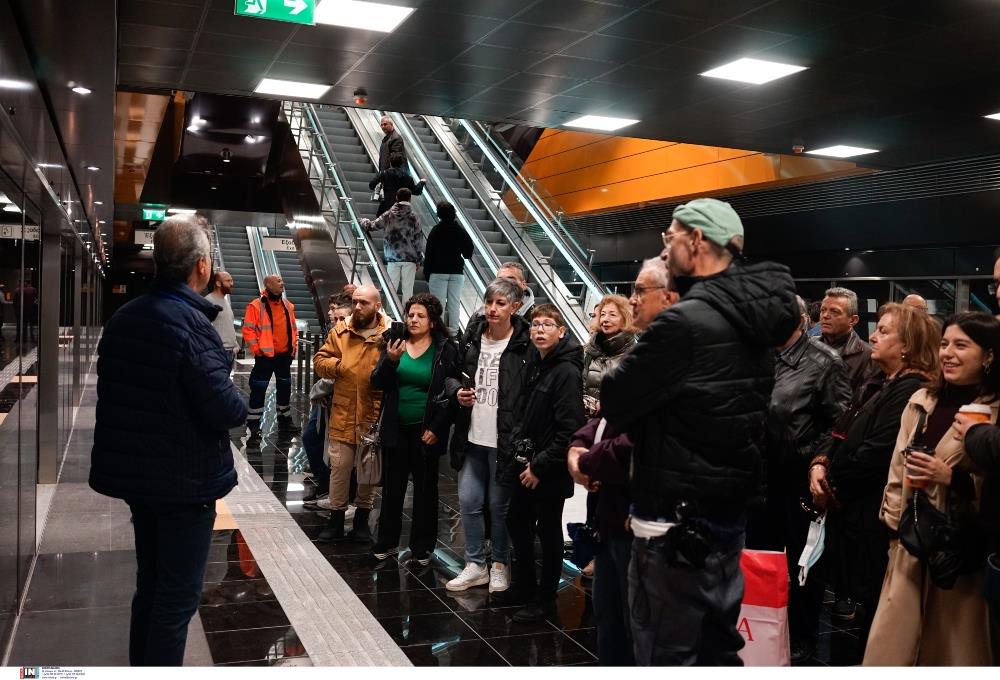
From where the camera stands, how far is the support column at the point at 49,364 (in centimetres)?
741

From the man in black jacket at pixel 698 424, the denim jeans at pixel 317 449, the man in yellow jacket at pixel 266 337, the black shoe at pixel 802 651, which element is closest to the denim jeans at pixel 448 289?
the man in yellow jacket at pixel 266 337

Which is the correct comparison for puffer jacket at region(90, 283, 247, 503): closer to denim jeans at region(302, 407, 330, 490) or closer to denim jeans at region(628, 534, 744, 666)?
denim jeans at region(628, 534, 744, 666)

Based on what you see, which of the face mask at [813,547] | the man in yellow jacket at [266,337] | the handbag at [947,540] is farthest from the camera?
the man in yellow jacket at [266,337]

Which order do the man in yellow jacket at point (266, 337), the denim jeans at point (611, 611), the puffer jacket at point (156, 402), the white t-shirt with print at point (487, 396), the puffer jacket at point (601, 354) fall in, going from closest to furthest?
1. the puffer jacket at point (156, 402)
2. the denim jeans at point (611, 611)
3. the puffer jacket at point (601, 354)
4. the white t-shirt with print at point (487, 396)
5. the man in yellow jacket at point (266, 337)

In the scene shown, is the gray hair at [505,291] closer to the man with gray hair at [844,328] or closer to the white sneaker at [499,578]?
the white sneaker at [499,578]

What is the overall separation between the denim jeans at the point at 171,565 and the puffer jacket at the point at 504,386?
1.90m

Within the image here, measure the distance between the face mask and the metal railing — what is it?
766 cm

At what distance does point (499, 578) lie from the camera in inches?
200

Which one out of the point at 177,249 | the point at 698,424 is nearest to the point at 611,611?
the point at 698,424

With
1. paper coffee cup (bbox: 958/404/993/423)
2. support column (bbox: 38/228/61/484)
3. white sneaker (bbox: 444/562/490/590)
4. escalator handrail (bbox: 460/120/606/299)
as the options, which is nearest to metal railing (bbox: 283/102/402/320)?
escalator handrail (bbox: 460/120/606/299)

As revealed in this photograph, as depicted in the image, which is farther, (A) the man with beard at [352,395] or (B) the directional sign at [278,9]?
(B) the directional sign at [278,9]

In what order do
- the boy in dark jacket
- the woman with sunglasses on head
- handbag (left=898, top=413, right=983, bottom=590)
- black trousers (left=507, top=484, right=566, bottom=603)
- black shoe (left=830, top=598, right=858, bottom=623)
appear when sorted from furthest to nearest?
black shoe (left=830, top=598, right=858, bottom=623), black trousers (left=507, top=484, right=566, bottom=603), the boy in dark jacket, the woman with sunglasses on head, handbag (left=898, top=413, right=983, bottom=590)

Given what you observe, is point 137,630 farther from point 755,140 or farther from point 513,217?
point 513,217

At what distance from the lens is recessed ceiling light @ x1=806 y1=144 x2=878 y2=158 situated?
11.4 metres
